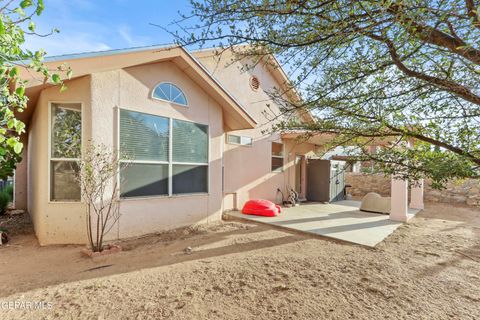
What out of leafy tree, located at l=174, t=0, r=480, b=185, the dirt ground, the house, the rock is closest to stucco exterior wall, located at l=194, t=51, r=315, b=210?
the house

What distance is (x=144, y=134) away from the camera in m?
6.08

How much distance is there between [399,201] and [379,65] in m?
6.86

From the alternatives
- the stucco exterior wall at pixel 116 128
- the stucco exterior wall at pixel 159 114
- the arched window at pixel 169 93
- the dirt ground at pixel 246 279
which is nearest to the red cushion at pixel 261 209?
the stucco exterior wall at pixel 159 114

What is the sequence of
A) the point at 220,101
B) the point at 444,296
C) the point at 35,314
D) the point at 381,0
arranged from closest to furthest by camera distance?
the point at 381,0 → the point at 35,314 → the point at 444,296 → the point at 220,101

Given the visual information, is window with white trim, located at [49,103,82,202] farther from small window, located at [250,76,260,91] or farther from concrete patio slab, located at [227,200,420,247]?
small window, located at [250,76,260,91]

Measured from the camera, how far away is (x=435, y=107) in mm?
2701

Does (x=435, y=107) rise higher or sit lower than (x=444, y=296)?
higher

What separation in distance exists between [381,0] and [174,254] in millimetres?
4997

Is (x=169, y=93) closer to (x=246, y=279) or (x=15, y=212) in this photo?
(x=246, y=279)

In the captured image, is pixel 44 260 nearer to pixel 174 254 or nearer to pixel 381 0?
pixel 174 254

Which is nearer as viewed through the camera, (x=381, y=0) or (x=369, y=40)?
(x=381, y=0)

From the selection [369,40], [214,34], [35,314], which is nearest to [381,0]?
[369,40]

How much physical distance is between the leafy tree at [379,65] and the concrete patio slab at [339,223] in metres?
3.50

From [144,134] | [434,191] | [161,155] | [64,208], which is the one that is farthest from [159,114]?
[434,191]
